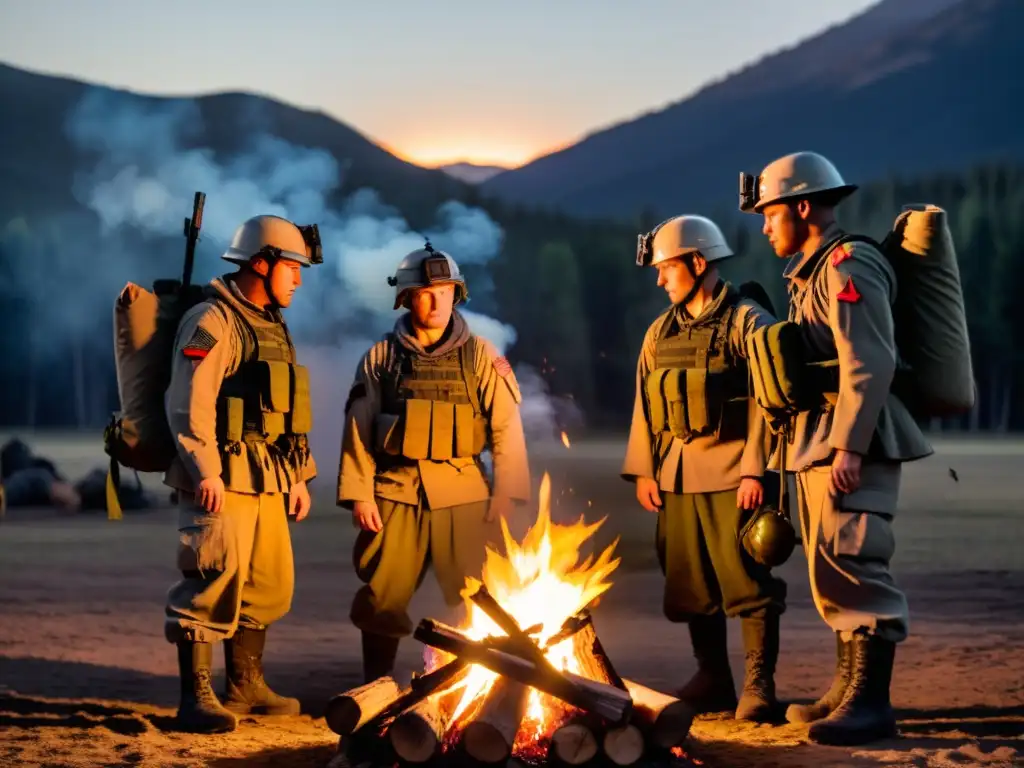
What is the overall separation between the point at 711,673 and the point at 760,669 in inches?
13.8

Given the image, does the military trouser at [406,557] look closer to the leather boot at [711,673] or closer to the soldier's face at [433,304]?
the soldier's face at [433,304]

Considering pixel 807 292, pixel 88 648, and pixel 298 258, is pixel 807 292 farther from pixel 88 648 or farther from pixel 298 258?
pixel 88 648

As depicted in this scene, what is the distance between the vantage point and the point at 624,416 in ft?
136

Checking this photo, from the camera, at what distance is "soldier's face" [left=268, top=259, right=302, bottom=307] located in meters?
6.79

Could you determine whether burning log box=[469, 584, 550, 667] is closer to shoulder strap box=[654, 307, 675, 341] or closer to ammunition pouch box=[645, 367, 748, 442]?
ammunition pouch box=[645, 367, 748, 442]

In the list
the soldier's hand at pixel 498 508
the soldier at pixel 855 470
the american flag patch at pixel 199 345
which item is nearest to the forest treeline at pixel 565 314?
the soldier's hand at pixel 498 508

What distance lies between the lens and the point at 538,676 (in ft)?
17.5

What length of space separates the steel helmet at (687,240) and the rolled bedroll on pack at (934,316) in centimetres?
107

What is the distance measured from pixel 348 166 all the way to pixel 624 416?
37.2 feet

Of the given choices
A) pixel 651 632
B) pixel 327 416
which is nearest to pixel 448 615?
pixel 651 632

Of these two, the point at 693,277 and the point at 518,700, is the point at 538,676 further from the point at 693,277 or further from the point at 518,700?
the point at 693,277

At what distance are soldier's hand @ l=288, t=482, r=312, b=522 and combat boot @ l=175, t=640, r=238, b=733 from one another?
0.85 m

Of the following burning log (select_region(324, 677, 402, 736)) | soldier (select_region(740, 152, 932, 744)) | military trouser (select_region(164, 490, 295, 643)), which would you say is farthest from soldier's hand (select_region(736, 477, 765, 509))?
military trouser (select_region(164, 490, 295, 643))

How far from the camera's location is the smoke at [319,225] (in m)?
16.7
